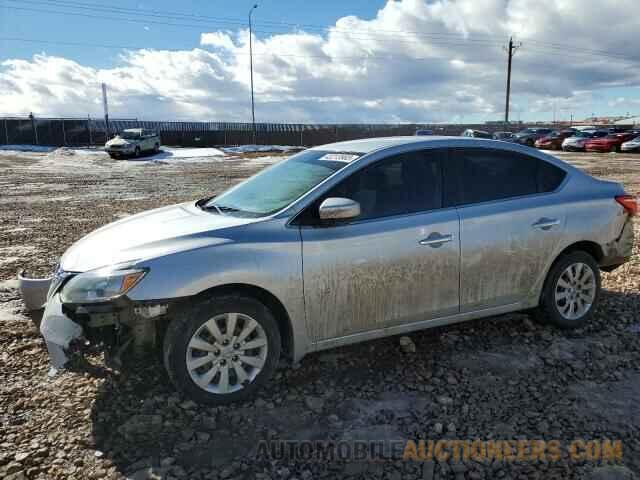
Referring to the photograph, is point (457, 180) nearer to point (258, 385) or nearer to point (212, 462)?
point (258, 385)

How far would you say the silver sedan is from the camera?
9.97 feet

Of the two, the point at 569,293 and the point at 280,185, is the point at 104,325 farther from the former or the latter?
the point at 569,293

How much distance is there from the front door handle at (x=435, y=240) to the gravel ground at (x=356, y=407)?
919 millimetres

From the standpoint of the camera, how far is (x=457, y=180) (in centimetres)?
390

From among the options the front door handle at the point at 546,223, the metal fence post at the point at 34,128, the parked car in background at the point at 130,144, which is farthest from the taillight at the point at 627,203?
the metal fence post at the point at 34,128

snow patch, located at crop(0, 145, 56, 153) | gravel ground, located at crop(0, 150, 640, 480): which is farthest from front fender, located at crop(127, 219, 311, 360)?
snow patch, located at crop(0, 145, 56, 153)

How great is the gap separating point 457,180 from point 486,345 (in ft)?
4.51

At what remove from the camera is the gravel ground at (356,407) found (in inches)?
105

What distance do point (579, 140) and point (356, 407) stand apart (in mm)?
36632

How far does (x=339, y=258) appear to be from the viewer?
3.36 m

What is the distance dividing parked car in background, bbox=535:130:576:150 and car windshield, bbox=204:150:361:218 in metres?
37.4

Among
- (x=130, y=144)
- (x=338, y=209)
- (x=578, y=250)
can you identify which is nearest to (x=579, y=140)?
(x=130, y=144)

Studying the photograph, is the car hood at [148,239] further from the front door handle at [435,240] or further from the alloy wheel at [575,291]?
the alloy wheel at [575,291]

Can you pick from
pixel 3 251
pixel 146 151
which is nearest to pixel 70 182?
pixel 3 251
